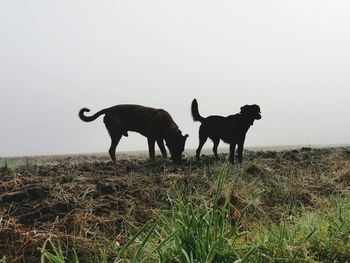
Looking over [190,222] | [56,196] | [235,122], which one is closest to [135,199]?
[56,196]

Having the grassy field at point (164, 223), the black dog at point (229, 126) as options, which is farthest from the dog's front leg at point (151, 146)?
the grassy field at point (164, 223)

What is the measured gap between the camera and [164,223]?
9.89 ft

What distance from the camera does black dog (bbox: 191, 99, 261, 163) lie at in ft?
32.3

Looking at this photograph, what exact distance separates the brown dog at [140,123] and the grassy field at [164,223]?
4.47 metres

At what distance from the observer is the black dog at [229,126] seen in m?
9.85

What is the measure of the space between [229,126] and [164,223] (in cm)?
734

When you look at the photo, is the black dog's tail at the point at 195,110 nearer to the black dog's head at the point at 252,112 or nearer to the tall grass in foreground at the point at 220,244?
the black dog's head at the point at 252,112

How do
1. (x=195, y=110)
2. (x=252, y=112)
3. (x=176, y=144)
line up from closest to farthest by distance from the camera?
(x=252, y=112) < (x=176, y=144) < (x=195, y=110)

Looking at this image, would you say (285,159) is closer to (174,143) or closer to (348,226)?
(174,143)

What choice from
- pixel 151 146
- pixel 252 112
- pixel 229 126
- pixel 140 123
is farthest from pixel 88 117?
pixel 252 112

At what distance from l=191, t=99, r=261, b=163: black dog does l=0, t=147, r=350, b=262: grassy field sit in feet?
11.0

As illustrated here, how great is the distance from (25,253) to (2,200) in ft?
4.35

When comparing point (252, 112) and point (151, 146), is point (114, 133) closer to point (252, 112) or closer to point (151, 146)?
point (151, 146)

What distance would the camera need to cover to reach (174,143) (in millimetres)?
10594
